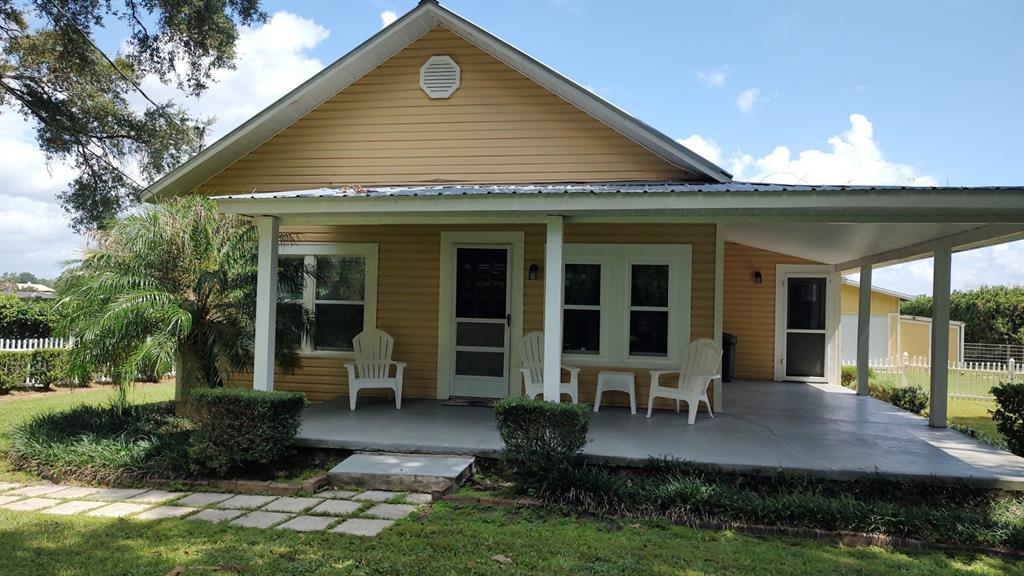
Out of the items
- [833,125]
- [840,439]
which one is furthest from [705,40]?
[840,439]

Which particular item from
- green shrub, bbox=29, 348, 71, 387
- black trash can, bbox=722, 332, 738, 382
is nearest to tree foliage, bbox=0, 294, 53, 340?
green shrub, bbox=29, 348, 71, 387

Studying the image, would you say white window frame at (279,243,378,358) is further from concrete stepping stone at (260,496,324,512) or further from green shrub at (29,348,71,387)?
green shrub at (29,348,71,387)

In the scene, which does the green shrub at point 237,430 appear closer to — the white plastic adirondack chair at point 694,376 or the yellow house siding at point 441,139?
the yellow house siding at point 441,139

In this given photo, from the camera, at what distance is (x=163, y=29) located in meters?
13.2

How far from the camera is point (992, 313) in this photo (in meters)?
19.1

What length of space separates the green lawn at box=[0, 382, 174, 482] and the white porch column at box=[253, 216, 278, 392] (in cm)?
251

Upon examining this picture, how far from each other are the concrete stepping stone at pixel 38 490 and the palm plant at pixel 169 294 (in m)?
1.11

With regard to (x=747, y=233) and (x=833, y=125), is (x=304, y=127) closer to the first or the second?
(x=747, y=233)

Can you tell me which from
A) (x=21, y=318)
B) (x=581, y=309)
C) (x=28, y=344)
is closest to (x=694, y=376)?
(x=581, y=309)

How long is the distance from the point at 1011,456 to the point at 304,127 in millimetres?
9160

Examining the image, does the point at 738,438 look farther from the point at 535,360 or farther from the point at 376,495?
the point at 376,495

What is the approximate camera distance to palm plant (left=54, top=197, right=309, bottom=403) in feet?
20.7

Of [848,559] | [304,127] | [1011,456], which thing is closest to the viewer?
[848,559]

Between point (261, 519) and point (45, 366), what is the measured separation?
A: 34.0 ft
